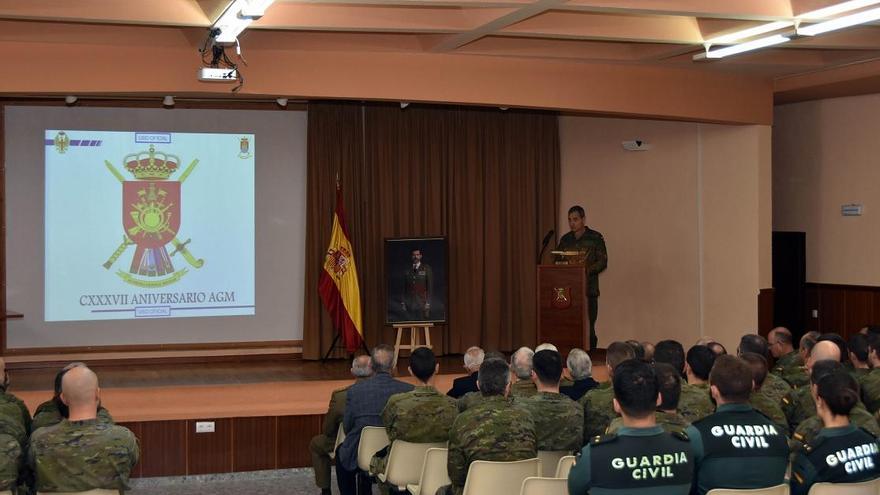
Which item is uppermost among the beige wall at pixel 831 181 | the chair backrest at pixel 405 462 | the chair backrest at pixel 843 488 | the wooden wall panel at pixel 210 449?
the beige wall at pixel 831 181

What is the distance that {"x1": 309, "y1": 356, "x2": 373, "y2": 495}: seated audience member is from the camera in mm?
6086

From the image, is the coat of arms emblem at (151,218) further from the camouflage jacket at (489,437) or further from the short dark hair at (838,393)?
the short dark hair at (838,393)

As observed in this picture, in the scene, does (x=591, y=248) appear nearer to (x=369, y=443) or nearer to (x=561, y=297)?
(x=561, y=297)

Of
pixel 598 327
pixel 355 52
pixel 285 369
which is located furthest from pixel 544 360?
pixel 598 327

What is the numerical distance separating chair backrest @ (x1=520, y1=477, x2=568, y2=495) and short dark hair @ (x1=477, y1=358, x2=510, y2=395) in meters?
0.56

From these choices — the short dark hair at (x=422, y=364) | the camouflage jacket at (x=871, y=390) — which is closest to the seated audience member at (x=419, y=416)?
the short dark hair at (x=422, y=364)

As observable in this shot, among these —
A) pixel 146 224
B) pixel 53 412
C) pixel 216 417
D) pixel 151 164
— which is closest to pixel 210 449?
pixel 216 417

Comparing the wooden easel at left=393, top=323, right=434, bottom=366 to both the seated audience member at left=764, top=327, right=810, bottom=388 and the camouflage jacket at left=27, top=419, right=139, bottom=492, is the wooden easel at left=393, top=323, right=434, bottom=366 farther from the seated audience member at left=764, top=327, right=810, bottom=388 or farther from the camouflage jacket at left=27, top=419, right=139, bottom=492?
the camouflage jacket at left=27, top=419, right=139, bottom=492

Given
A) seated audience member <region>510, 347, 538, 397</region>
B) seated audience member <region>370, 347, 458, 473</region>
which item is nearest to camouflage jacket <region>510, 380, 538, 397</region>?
seated audience member <region>510, 347, 538, 397</region>

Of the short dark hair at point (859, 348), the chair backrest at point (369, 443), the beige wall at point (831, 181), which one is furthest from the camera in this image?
the beige wall at point (831, 181)

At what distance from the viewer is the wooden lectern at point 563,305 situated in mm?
9539

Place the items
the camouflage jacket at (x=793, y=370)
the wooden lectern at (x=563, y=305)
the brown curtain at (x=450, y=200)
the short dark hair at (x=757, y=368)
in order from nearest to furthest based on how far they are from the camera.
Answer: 1. the short dark hair at (x=757, y=368)
2. the camouflage jacket at (x=793, y=370)
3. the wooden lectern at (x=563, y=305)
4. the brown curtain at (x=450, y=200)

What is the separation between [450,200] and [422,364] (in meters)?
6.51

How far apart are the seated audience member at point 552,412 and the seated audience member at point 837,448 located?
3.81ft
